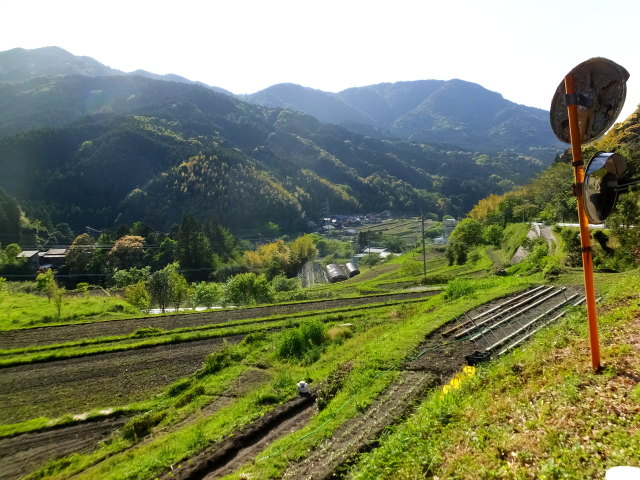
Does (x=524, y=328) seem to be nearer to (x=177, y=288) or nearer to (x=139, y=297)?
(x=139, y=297)

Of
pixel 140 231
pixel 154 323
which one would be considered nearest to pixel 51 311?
pixel 154 323

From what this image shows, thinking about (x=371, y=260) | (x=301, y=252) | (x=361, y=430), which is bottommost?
(x=371, y=260)

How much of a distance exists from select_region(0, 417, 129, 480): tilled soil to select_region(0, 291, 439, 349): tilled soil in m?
11.2

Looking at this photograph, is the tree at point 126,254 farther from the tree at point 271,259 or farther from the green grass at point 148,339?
the green grass at point 148,339

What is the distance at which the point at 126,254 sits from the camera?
70875 millimetres

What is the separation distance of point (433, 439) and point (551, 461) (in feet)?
6.15

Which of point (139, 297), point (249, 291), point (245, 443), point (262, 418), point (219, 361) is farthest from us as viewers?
point (249, 291)

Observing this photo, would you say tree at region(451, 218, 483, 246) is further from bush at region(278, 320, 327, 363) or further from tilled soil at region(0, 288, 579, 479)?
bush at region(278, 320, 327, 363)

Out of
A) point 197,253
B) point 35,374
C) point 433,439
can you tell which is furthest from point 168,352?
point 197,253

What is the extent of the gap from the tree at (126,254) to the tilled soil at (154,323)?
156 ft

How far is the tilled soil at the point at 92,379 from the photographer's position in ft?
49.4

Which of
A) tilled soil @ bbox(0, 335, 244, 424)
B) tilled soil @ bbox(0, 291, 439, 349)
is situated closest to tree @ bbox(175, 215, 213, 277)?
tilled soil @ bbox(0, 291, 439, 349)

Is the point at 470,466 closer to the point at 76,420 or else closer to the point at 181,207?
the point at 76,420

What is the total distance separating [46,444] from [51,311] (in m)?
20.3
